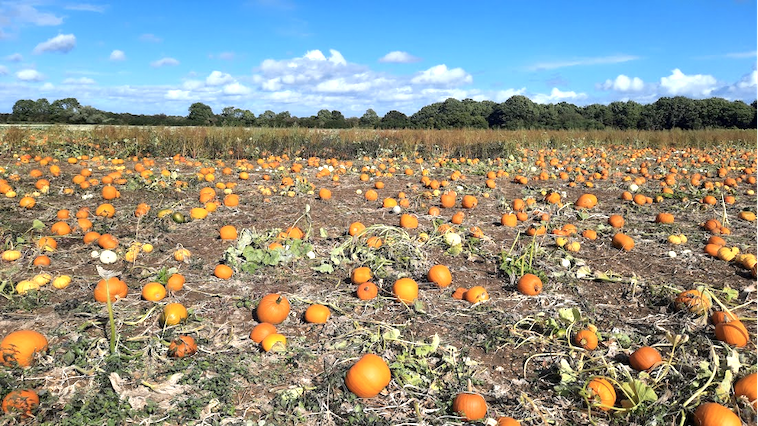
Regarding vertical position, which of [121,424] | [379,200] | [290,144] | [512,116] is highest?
[512,116]

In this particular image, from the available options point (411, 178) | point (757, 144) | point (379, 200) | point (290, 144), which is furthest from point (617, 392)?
point (757, 144)

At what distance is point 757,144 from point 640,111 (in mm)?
33405

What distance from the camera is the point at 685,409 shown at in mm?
2471

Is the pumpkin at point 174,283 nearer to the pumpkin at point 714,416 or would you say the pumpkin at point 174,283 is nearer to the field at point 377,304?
the field at point 377,304

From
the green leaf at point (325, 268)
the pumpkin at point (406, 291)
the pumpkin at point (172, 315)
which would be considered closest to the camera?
the pumpkin at point (172, 315)

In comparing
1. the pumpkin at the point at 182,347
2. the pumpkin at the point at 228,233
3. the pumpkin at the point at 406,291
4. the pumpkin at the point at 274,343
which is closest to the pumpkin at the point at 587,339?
the pumpkin at the point at 406,291

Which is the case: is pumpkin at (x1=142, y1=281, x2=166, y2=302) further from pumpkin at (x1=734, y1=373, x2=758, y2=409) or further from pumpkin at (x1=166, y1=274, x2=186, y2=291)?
pumpkin at (x1=734, y1=373, x2=758, y2=409)

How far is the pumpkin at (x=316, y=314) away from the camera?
11.5 ft

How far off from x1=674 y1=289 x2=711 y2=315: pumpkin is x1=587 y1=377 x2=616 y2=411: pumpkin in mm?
1373

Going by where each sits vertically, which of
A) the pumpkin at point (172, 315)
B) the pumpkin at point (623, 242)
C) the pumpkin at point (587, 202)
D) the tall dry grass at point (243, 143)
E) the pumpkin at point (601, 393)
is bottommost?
the pumpkin at point (601, 393)

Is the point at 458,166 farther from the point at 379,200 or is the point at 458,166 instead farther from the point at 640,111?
the point at 640,111

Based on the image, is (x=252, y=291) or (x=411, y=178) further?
(x=411, y=178)

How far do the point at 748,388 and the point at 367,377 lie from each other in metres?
2.15

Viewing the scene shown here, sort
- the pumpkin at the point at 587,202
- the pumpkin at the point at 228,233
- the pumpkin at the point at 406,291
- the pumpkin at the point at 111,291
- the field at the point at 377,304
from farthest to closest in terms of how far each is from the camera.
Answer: the pumpkin at the point at 587,202 → the pumpkin at the point at 228,233 → the pumpkin at the point at 406,291 → the pumpkin at the point at 111,291 → the field at the point at 377,304
